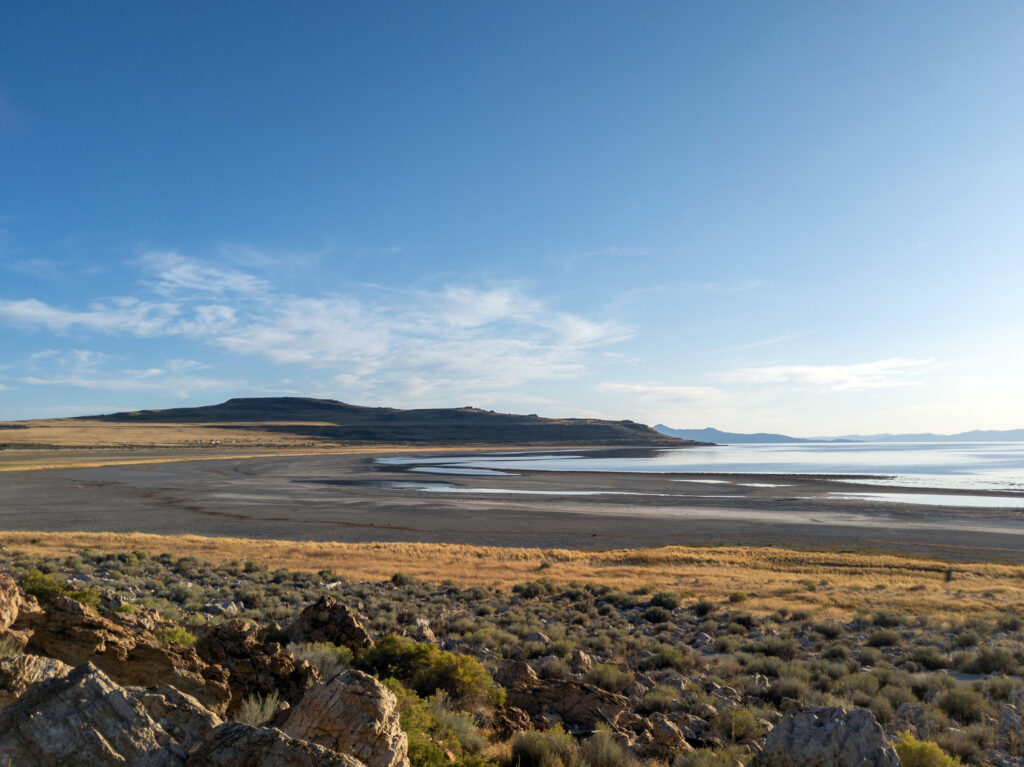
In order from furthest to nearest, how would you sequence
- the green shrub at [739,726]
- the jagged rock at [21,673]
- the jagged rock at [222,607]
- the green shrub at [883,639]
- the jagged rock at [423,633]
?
the jagged rock at [222,607] < the green shrub at [883,639] < the jagged rock at [423,633] < the green shrub at [739,726] < the jagged rock at [21,673]

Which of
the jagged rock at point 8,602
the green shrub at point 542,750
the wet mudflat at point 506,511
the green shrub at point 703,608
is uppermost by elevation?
the jagged rock at point 8,602

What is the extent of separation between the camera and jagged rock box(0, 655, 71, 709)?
4152mm

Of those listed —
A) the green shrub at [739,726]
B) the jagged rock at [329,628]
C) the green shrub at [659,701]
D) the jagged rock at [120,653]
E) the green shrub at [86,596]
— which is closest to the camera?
the jagged rock at [120,653]

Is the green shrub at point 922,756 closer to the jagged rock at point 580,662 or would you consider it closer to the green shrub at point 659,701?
the green shrub at point 659,701

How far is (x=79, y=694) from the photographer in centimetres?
356

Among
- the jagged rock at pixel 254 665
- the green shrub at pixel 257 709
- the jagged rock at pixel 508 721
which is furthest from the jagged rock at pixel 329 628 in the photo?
the green shrub at pixel 257 709

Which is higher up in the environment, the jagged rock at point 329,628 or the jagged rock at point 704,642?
the jagged rock at point 329,628

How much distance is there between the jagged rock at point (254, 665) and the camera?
6266 mm

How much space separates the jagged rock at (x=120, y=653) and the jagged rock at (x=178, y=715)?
1.62 meters

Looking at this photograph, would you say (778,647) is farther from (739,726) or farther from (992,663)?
(739,726)

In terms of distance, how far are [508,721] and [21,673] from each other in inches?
212

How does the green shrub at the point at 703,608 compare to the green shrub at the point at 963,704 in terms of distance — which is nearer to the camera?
the green shrub at the point at 963,704

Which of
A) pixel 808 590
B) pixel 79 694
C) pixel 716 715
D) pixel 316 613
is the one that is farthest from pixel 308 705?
pixel 808 590

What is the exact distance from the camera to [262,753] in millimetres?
3381
